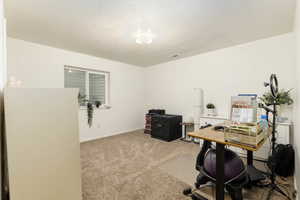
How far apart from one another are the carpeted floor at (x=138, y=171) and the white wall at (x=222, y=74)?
4.84ft

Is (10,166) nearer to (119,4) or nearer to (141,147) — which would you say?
(119,4)

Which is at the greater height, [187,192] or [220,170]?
[220,170]

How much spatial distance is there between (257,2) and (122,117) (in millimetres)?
4218

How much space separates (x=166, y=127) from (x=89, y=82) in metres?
2.63

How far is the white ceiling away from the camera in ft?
5.97

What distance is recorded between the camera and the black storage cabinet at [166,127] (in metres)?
3.85

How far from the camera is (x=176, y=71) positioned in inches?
176

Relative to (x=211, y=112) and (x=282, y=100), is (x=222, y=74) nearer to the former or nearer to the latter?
(x=211, y=112)

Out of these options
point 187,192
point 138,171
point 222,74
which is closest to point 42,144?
point 138,171

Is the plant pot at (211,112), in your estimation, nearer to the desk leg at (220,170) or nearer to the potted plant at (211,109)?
the potted plant at (211,109)

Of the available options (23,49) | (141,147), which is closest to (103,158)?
(141,147)

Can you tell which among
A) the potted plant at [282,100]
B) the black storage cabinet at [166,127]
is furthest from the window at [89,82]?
the potted plant at [282,100]

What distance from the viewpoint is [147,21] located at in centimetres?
219

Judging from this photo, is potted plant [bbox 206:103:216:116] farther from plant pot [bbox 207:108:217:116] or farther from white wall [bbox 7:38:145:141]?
white wall [bbox 7:38:145:141]
